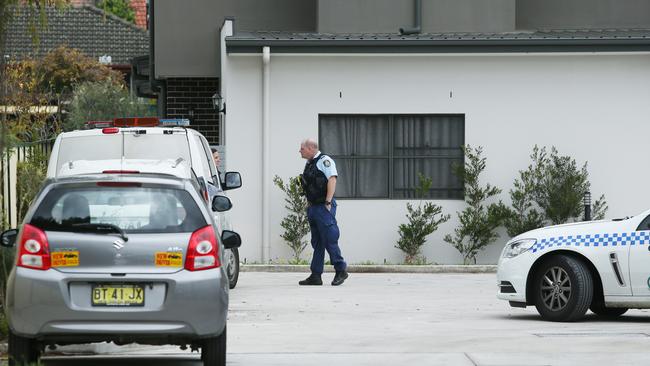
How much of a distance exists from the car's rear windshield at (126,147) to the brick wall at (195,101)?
1157 cm

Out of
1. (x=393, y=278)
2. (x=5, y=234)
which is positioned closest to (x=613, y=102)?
(x=393, y=278)

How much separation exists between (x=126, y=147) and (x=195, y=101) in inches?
478

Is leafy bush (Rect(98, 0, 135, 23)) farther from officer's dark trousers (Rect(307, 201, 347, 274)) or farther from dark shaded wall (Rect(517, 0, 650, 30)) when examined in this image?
officer's dark trousers (Rect(307, 201, 347, 274))

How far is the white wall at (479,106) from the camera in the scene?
22438 millimetres

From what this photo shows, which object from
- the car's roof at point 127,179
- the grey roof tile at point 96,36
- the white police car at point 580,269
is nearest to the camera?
the car's roof at point 127,179

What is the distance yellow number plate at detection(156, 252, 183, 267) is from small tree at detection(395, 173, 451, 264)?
1279 centimetres

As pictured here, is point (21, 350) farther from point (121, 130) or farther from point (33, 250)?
point (121, 130)

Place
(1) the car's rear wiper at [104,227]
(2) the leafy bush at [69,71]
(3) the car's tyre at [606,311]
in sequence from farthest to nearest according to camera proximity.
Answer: (2) the leafy bush at [69,71]
(3) the car's tyre at [606,311]
(1) the car's rear wiper at [104,227]

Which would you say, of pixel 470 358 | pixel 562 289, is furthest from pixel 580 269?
pixel 470 358

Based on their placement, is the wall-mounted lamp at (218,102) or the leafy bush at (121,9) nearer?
the wall-mounted lamp at (218,102)

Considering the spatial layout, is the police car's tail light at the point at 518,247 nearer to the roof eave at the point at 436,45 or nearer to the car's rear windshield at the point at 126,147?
the car's rear windshield at the point at 126,147

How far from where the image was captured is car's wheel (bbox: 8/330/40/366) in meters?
9.48

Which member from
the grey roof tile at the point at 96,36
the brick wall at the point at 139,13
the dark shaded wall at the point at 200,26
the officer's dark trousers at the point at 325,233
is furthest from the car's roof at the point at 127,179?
the brick wall at the point at 139,13

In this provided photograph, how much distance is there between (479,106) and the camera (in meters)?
22.6
